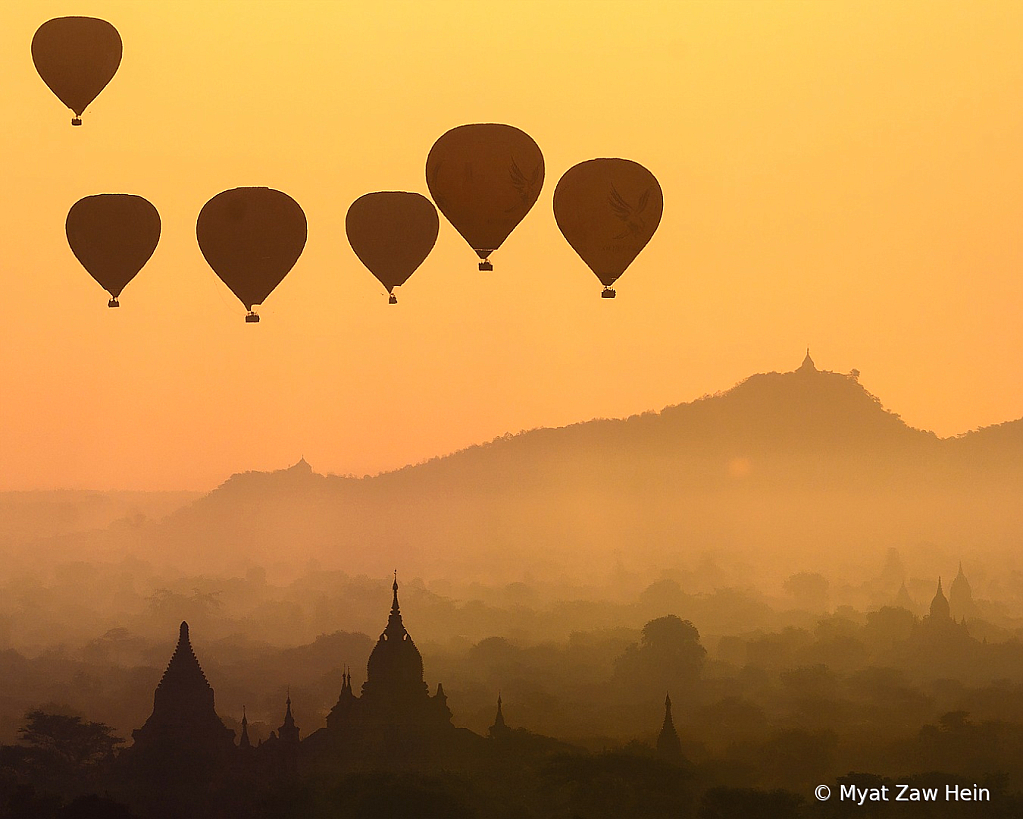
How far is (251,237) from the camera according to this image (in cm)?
2525


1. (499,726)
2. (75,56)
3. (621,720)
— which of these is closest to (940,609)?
(621,720)

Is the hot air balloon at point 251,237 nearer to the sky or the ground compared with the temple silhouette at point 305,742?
nearer to the ground

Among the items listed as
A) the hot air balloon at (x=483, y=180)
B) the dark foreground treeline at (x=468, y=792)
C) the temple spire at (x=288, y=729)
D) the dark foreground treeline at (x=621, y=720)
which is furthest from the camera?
the temple spire at (x=288, y=729)

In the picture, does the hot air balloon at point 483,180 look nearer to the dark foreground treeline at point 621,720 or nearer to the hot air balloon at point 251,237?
the hot air balloon at point 251,237

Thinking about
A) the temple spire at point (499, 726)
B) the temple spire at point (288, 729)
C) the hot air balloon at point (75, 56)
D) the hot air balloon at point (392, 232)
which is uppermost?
the temple spire at point (499, 726)

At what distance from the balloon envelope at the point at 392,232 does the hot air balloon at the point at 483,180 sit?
4.53 metres

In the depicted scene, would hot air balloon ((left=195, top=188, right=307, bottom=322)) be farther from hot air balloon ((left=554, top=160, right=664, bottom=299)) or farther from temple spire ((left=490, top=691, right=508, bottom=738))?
temple spire ((left=490, top=691, right=508, bottom=738))

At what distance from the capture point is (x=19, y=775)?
A: 389ft

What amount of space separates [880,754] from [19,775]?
8535 cm

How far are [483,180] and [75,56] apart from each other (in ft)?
29.5

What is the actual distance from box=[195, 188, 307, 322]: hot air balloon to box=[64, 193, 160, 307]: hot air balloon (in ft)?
7.42

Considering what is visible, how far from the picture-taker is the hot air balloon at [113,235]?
26.9 m

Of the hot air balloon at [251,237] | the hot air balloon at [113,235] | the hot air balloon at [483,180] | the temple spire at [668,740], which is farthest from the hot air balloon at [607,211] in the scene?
the temple spire at [668,740]

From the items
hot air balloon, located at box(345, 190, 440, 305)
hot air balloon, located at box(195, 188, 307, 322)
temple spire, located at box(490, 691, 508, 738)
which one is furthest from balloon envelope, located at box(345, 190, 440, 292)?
temple spire, located at box(490, 691, 508, 738)
